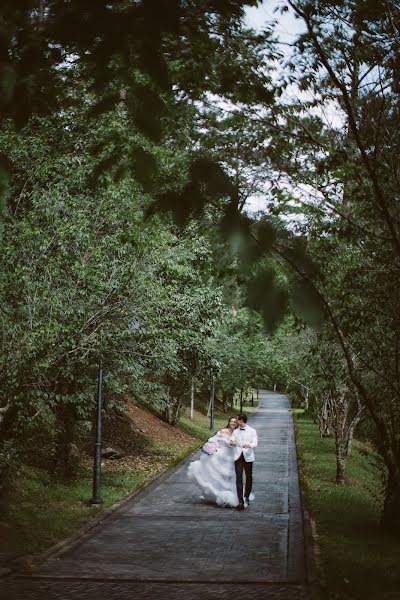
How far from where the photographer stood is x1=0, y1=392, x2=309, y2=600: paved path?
8.44 meters

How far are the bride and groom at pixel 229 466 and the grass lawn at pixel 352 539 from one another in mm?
1510

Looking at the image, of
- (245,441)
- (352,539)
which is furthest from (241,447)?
(352,539)

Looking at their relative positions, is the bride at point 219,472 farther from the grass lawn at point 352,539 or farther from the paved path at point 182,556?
the grass lawn at point 352,539

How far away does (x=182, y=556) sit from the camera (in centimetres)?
1026

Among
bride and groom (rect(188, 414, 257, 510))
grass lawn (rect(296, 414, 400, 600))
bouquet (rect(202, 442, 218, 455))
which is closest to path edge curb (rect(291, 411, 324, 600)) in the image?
grass lawn (rect(296, 414, 400, 600))

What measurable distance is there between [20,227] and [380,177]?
227 inches

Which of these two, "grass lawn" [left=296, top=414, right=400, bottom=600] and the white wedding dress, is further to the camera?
the white wedding dress

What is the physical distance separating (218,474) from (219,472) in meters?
0.05

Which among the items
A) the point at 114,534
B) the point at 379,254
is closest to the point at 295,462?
the point at 114,534

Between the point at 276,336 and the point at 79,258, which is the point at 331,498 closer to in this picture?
the point at 79,258

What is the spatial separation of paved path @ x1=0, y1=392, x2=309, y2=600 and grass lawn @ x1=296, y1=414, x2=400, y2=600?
42 cm

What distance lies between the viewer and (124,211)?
39.8 ft

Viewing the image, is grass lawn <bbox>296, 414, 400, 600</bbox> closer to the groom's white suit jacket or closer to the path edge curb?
the path edge curb

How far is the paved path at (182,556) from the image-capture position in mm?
8438
